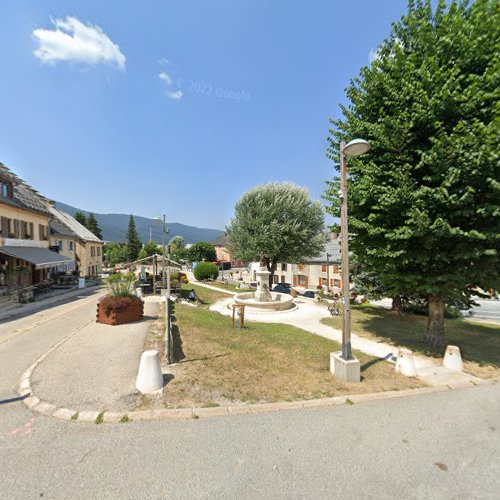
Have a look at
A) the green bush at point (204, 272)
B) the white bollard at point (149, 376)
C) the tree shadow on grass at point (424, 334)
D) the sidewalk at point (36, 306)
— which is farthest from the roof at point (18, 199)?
the tree shadow on grass at point (424, 334)

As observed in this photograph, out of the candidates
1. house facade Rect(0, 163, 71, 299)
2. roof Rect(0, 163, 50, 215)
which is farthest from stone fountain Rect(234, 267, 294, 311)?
Result: roof Rect(0, 163, 50, 215)

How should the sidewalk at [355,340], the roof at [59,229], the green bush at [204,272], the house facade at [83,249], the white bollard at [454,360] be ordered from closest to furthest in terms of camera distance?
the sidewalk at [355,340], the white bollard at [454,360], the roof at [59,229], the house facade at [83,249], the green bush at [204,272]

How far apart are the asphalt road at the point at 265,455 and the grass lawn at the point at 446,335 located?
3869 millimetres

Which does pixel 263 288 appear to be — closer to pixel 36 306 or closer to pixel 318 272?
pixel 36 306

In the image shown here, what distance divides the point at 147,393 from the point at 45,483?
2.30 m

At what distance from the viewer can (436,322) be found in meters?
9.75

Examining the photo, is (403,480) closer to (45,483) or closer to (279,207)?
(45,483)

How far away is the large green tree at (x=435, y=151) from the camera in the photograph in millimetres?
6844

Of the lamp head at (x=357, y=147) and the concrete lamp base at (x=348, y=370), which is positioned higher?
the lamp head at (x=357, y=147)

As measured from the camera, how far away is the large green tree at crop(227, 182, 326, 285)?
75.0 ft

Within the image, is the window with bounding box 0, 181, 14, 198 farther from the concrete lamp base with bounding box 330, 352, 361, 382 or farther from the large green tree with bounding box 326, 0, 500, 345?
the concrete lamp base with bounding box 330, 352, 361, 382

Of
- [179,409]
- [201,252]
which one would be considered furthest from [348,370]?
[201,252]

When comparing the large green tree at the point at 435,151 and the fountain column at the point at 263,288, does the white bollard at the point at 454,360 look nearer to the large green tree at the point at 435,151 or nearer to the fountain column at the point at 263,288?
the large green tree at the point at 435,151

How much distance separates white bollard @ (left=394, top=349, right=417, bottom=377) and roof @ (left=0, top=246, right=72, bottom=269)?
22.7 m
